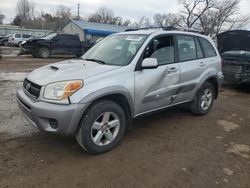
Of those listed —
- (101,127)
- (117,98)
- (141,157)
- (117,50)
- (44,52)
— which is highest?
(117,50)

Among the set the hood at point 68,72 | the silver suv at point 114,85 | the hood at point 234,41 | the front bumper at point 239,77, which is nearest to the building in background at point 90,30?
the hood at point 234,41

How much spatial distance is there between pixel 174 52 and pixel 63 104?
234 centimetres

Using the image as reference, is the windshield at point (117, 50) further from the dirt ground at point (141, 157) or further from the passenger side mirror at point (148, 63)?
the dirt ground at point (141, 157)

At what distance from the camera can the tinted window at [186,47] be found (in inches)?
191

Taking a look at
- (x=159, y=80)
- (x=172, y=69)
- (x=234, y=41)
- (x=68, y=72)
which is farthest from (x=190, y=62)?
(x=234, y=41)

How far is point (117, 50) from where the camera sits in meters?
4.41

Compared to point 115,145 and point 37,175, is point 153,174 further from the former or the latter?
point 37,175

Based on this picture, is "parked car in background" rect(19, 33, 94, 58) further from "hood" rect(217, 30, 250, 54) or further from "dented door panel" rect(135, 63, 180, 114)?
"dented door panel" rect(135, 63, 180, 114)

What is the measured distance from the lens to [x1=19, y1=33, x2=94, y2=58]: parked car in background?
58.9ft

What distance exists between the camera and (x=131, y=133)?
4.54m

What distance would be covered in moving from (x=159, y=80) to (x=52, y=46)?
1526 centimetres

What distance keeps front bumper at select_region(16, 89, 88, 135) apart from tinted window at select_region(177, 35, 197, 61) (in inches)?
91.9

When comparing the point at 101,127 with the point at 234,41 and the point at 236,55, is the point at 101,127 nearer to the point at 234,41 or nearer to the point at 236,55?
the point at 236,55

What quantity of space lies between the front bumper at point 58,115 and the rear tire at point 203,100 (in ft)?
9.44
